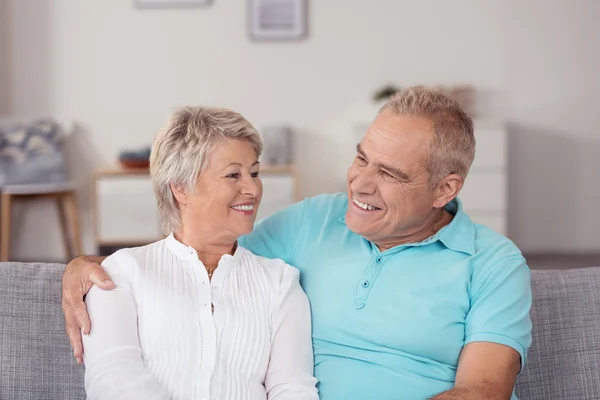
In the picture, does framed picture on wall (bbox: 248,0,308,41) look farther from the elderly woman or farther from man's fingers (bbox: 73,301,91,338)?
man's fingers (bbox: 73,301,91,338)

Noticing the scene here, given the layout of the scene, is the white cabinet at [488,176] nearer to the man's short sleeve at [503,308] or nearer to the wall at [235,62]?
the wall at [235,62]

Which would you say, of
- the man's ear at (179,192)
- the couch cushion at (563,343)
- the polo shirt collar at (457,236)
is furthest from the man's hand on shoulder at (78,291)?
the couch cushion at (563,343)

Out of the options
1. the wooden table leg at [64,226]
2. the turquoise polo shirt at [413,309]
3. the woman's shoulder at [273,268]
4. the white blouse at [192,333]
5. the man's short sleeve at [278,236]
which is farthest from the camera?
the wooden table leg at [64,226]

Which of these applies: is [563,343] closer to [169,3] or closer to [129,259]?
[129,259]

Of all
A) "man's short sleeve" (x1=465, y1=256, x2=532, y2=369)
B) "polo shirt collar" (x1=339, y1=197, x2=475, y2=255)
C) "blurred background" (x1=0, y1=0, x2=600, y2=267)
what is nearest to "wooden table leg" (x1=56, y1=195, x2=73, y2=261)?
"blurred background" (x1=0, y1=0, x2=600, y2=267)

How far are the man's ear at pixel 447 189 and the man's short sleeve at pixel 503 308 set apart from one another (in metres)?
0.24

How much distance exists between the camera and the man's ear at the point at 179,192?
1766 millimetres

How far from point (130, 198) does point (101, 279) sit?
393 centimetres

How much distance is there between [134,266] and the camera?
1679 mm

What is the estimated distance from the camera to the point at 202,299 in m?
1.66

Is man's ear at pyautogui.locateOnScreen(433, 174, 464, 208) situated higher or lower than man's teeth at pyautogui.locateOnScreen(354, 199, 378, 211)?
higher

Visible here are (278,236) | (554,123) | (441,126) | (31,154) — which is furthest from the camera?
(554,123)

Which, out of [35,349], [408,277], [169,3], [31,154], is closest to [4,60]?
[31,154]

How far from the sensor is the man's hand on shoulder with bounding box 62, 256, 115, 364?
5.25 feet
